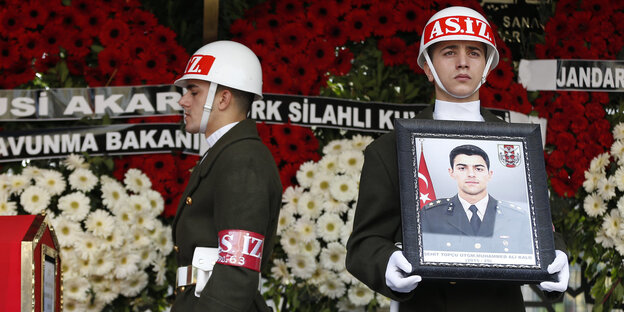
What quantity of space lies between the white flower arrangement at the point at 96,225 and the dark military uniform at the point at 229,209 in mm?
981

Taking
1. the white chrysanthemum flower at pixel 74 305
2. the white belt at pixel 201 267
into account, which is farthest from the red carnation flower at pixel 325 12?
the white belt at pixel 201 267

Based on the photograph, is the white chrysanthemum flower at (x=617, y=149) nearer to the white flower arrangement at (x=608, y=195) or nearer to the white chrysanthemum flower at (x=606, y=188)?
the white flower arrangement at (x=608, y=195)

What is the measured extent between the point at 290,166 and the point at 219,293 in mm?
1725

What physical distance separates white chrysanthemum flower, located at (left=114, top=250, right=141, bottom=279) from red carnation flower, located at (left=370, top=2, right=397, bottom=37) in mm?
1797

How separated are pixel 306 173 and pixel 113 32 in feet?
4.31

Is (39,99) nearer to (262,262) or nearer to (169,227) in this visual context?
(169,227)

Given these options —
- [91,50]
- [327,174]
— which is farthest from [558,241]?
[91,50]

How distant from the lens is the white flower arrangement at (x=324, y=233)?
189 inches

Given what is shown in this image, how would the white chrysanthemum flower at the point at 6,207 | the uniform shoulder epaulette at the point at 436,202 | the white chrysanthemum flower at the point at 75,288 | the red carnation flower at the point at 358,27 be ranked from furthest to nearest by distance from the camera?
the red carnation flower at the point at 358,27 < the white chrysanthemum flower at the point at 6,207 < the white chrysanthemum flower at the point at 75,288 < the uniform shoulder epaulette at the point at 436,202

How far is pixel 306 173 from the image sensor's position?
5.01m

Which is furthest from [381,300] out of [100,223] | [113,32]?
[113,32]

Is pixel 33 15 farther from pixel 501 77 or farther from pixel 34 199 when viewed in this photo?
pixel 501 77

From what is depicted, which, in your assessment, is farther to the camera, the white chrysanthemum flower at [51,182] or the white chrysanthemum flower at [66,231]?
the white chrysanthemum flower at [51,182]

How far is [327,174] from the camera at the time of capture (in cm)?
496
